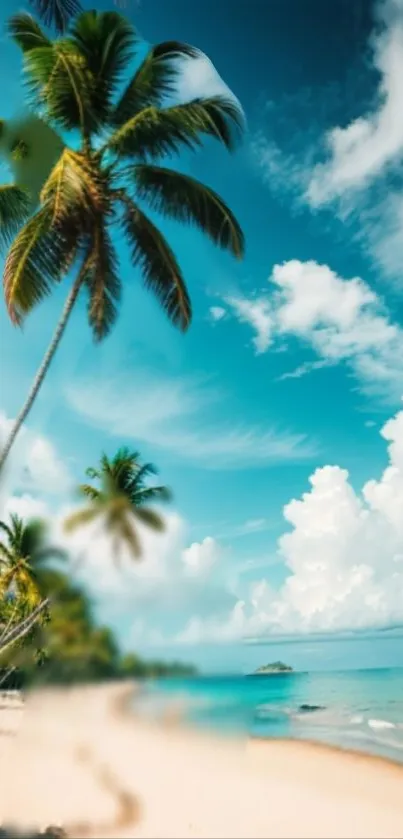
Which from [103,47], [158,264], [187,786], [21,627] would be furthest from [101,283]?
[187,786]

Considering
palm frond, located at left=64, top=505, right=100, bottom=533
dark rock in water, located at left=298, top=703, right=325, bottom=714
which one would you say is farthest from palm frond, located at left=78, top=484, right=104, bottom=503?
dark rock in water, located at left=298, top=703, right=325, bottom=714

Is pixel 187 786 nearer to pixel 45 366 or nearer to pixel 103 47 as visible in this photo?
pixel 45 366

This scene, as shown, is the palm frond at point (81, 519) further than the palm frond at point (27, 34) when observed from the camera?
Yes

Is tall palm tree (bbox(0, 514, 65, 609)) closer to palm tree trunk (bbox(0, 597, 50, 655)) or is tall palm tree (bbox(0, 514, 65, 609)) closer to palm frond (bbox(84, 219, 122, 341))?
palm tree trunk (bbox(0, 597, 50, 655))

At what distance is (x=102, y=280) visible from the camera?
8078 mm

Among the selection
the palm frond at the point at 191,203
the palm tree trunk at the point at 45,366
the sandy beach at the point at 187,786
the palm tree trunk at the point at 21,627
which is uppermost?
the palm frond at the point at 191,203

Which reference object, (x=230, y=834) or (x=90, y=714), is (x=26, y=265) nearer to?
(x=230, y=834)

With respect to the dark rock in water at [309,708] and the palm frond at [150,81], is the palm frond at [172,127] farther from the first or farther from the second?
the dark rock in water at [309,708]

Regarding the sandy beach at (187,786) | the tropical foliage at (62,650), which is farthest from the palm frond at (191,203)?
the tropical foliage at (62,650)

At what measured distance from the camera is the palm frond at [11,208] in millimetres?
8398

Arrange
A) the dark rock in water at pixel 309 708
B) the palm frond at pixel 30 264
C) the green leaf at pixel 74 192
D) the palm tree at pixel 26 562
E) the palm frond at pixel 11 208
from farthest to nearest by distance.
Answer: the dark rock in water at pixel 309 708
the palm tree at pixel 26 562
the palm frond at pixel 11 208
the palm frond at pixel 30 264
the green leaf at pixel 74 192

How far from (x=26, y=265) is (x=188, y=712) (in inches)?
1418

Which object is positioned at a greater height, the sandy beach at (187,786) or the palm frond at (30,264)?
the palm frond at (30,264)

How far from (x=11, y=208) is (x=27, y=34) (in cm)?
224
